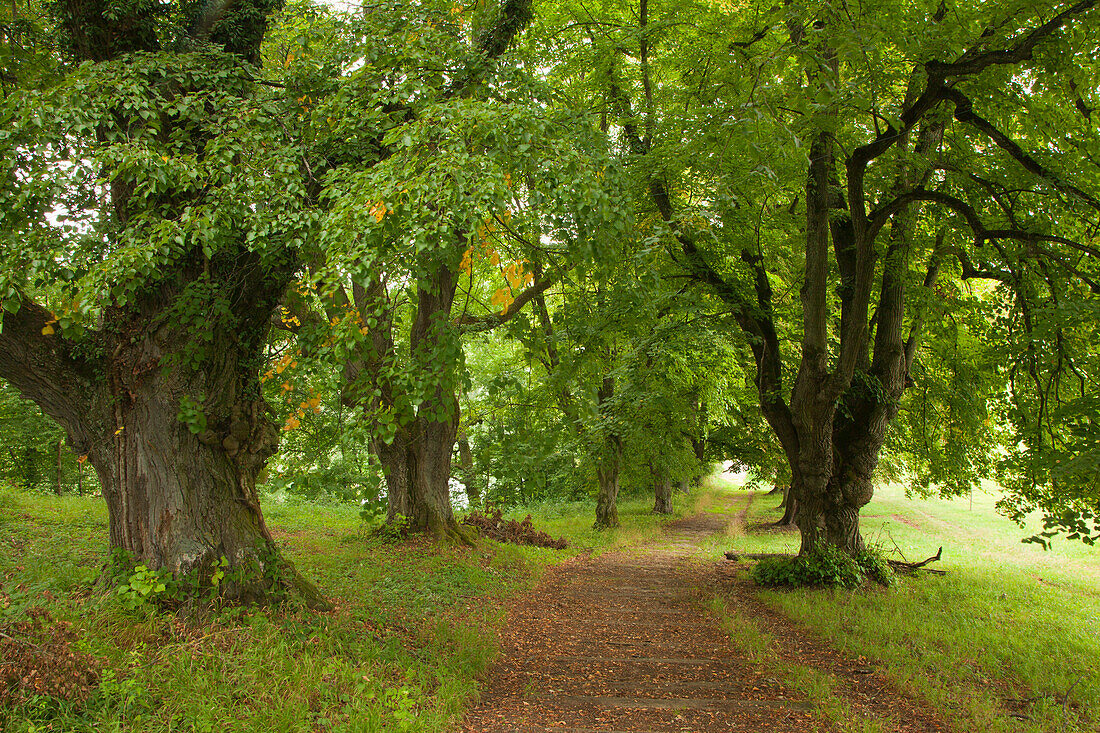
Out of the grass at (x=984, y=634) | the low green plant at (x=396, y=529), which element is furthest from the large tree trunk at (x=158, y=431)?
the grass at (x=984, y=634)

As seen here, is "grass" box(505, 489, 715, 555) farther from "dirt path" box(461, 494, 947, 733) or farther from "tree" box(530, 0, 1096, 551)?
"tree" box(530, 0, 1096, 551)

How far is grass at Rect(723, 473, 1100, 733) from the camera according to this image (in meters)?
5.04

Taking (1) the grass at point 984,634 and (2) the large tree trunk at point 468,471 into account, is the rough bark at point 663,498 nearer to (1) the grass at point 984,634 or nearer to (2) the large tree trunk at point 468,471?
(2) the large tree trunk at point 468,471

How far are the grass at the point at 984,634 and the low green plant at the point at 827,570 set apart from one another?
278 mm

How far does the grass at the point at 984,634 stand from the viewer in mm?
5039

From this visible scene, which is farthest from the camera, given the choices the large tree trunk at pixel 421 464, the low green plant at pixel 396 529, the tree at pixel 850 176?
the large tree trunk at pixel 421 464

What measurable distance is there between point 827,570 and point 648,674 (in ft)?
15.7

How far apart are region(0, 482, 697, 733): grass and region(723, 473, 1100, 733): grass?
3.81 m

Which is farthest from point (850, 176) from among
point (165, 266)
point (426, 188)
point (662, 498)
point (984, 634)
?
point (662, 498)

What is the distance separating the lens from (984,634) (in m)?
7.29

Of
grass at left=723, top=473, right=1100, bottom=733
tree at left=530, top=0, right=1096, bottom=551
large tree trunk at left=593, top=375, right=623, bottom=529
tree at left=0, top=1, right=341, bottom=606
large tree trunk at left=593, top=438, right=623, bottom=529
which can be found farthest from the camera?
large tree trunk at left=593, top=438, right=623, bottom=529

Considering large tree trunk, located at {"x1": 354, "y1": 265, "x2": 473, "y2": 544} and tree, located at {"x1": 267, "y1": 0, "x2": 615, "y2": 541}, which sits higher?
tree, located at {"x1": 267, "y1": 0, "x2": 615, "y2": 541}

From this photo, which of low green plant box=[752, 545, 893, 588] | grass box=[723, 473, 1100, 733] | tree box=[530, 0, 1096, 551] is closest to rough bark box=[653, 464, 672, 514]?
grass box=[723, 473, 1100, 733]

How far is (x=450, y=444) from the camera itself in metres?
11.4
